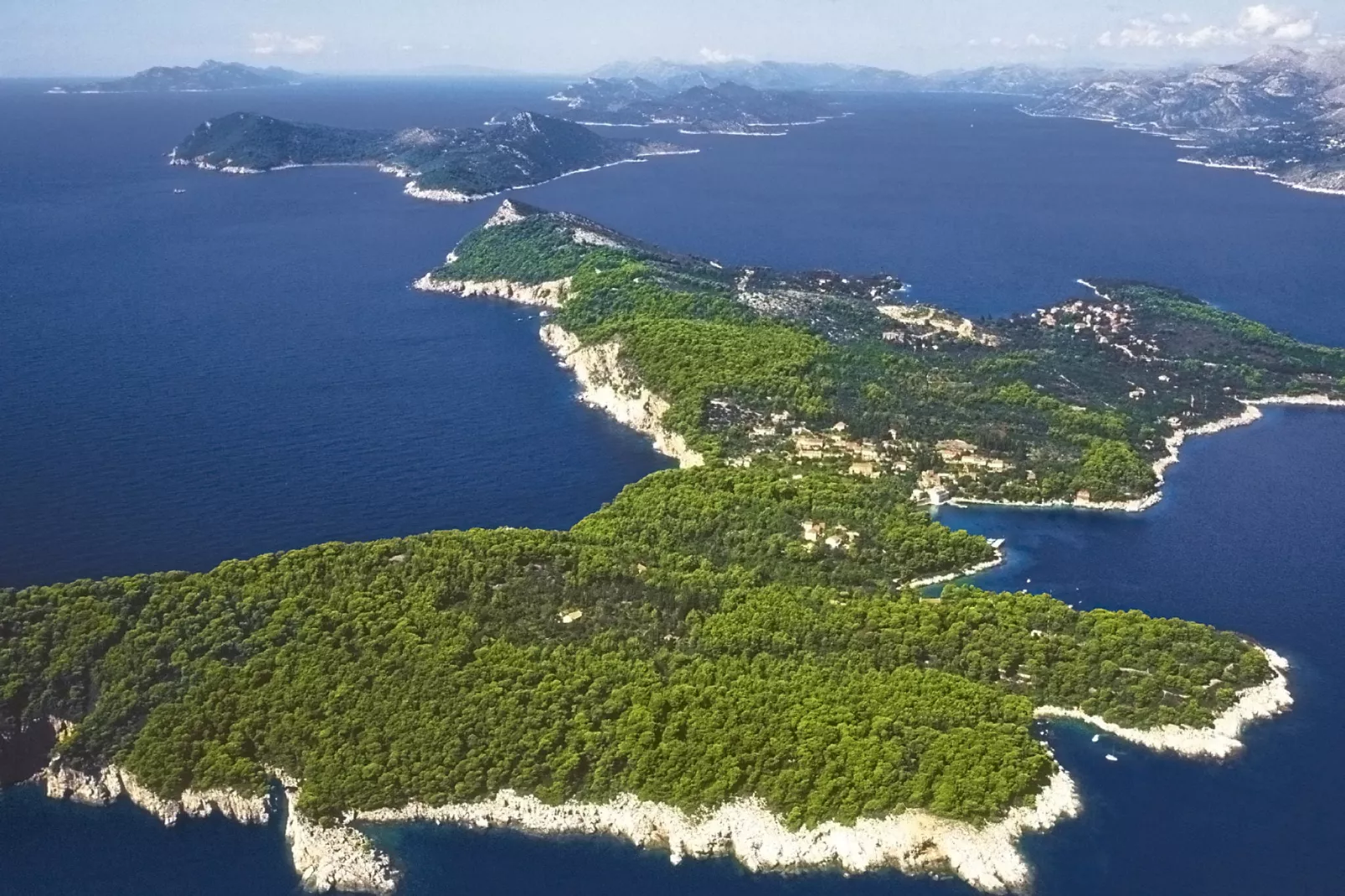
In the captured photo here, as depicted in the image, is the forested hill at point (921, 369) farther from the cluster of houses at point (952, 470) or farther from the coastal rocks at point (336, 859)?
the coastal rocks at point (336, 859)

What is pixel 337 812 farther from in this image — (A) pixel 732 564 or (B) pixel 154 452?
(B) pixel 154 452

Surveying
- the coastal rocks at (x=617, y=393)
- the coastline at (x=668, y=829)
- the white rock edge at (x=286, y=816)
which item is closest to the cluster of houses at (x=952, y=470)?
the coastal rocks at (x=617, y=393)

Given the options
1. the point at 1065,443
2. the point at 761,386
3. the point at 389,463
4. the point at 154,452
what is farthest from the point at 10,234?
the point at 1065,443

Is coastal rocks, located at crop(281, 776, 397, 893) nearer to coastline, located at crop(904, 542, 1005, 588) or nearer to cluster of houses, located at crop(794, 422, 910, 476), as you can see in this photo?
coastline, located at crop(904, 542, 1005, 588)

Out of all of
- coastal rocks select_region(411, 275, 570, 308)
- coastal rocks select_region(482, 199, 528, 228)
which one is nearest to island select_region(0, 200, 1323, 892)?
coastal rocks select_region(411, 275, 570, 308)

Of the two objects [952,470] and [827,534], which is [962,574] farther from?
[952,470]

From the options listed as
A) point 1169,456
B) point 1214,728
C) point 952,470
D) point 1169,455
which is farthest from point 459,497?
point 1169,455
